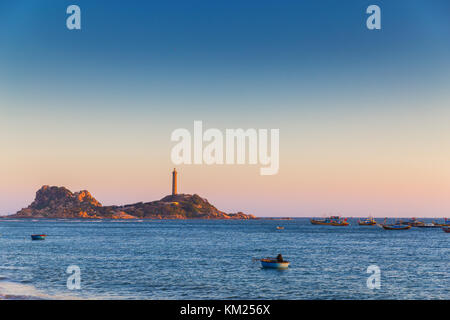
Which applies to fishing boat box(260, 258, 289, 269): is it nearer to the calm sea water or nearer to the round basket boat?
the round basket boat

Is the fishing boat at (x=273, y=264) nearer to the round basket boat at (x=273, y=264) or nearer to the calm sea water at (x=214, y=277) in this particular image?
the round basket boat at (x=273, y=264)

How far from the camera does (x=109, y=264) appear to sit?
198 ft

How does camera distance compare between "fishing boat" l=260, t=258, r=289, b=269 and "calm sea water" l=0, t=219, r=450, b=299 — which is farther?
"fishing boat" l=260, t=258, r=289, b=269

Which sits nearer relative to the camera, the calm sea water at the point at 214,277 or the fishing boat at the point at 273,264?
the calm sea water at the point at 214,277

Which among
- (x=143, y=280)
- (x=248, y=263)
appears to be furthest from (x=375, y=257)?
(x=143, y=280)

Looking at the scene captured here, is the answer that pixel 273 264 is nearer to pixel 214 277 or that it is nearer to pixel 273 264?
pixel 273 264

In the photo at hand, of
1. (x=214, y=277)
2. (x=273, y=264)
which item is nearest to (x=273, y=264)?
(x=273, y=264)

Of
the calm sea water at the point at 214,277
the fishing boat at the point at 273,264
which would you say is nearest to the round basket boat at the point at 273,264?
the fishing boat at the point at 273,264

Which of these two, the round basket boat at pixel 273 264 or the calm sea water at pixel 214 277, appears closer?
the calm sea water at pixel 214 277

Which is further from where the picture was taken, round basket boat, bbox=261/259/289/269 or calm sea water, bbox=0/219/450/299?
round basket boat, bbox=261/259/289/269

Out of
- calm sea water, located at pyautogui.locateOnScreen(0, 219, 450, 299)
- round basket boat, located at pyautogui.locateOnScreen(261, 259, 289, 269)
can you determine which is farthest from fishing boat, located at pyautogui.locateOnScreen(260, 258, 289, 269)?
calm sea water, located at pyautogui.locateOnScreen(0, 219, 450, 299)

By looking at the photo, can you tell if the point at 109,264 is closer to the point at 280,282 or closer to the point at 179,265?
the point at 179,265

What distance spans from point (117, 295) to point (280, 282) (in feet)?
59.6
